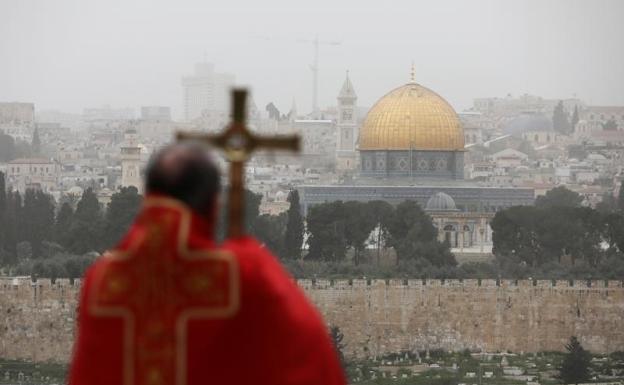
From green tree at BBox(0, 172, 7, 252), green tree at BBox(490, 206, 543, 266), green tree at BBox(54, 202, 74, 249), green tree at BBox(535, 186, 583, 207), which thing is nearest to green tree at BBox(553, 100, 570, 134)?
green tree at BBox(535, 186, 583, 207)

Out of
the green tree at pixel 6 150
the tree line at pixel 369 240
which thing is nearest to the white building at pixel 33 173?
the green tree at pixel 6 150

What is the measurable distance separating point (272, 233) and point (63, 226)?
18.8 feet

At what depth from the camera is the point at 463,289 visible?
52156 mm

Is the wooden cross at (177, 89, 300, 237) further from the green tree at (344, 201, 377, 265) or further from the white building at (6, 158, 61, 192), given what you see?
the white building at (6, 158, 61, 192)

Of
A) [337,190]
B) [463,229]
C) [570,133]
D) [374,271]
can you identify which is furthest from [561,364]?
[570,133]

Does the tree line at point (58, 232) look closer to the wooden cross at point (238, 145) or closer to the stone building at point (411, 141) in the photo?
the stone building at point (411, 141)

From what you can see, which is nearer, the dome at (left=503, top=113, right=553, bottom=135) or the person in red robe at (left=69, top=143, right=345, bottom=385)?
the person in red robe at (left=69, top=143, right=345, bottom=385)

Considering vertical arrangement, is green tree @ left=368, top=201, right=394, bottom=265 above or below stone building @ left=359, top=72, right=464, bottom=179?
below

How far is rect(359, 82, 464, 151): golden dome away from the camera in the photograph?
89.0 metres

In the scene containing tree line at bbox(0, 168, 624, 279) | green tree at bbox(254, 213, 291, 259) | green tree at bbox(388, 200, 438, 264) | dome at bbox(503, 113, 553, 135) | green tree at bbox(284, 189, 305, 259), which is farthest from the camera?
dome at bbox(503, 113, 553, 135)

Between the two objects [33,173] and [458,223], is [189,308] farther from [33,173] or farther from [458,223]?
[33,173]

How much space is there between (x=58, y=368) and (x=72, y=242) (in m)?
15.5

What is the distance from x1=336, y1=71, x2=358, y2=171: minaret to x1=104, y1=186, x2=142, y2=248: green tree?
69086 mm

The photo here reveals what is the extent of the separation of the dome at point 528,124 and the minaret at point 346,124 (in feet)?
138
